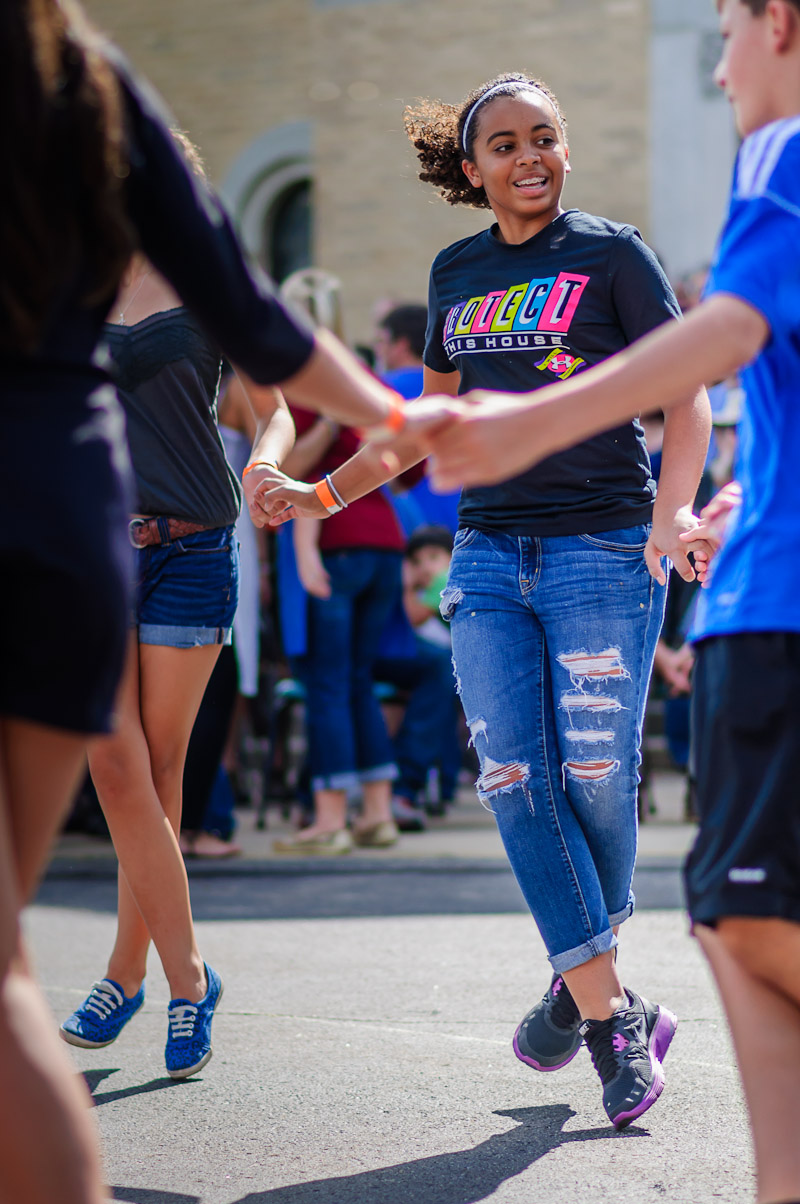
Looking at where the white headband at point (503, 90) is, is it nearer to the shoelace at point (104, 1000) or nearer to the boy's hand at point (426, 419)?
the boy's hand at point (426, 419)

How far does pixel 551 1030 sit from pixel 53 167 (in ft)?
7.73

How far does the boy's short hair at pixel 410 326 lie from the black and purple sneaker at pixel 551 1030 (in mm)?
5291

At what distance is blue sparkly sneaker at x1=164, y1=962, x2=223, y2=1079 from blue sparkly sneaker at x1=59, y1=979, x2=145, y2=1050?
165 millimetres

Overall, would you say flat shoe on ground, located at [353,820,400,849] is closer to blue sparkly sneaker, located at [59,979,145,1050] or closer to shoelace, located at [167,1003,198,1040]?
blue sparkly sneaker, located at [59,979,145,1050]

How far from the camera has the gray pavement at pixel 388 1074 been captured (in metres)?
3.09

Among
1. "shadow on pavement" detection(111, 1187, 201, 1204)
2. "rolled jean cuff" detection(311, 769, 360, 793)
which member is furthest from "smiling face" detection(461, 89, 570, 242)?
"rolled jean cuff" detection(311, 769, 360, 793)

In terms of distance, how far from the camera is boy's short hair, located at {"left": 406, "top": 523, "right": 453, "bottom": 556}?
8.48 m

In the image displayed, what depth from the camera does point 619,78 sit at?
44.5ft

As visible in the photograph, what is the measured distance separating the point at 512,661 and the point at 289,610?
403 cm

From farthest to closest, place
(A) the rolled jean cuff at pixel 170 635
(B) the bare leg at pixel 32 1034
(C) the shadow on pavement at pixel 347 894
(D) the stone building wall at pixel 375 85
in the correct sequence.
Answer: (D) the stone building wall at pixel 375 85 < (C) the shadow on pavement at pixel 347 894 < (A) the rolled jean cuff at pixel 170 635 < (B) the bare leg at pixel 32 1034

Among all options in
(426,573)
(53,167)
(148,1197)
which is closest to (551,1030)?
(148,1197)

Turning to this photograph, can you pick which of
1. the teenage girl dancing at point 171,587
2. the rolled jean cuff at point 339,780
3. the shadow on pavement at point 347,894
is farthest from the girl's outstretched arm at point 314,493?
the rolled jean cuff at point 339,780

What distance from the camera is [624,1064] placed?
328 cm

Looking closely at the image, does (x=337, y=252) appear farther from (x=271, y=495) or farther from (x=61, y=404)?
(x=61, y=404)
